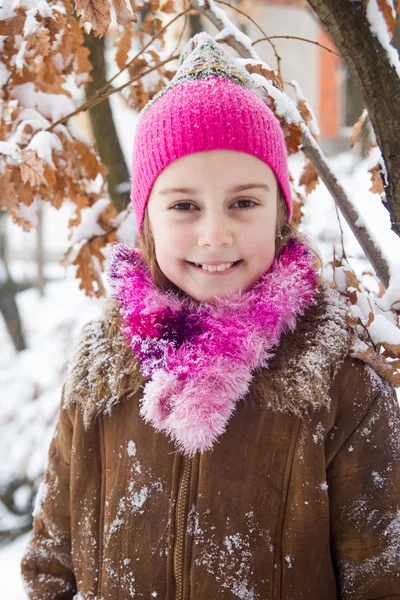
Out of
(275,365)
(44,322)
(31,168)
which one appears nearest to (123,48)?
(31,168)

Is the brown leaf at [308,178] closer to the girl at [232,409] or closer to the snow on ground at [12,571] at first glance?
the girl at [232,409]

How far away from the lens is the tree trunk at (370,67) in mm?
1315

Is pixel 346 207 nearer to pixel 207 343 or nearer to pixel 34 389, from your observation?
pixel 207 343

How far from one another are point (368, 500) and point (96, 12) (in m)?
1.46

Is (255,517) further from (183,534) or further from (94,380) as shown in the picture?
(94,380)

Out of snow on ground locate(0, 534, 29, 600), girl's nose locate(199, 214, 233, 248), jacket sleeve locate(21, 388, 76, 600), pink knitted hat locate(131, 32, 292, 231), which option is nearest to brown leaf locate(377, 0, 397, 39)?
pink knitted hat locate(131, 32, 292, 231)

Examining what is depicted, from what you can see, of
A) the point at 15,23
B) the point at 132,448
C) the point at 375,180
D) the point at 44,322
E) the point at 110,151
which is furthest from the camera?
the point at 44,322

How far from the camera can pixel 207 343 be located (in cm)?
150

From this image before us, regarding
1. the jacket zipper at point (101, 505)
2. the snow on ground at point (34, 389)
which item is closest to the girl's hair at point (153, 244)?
the jacket zipper at point (101, 505)

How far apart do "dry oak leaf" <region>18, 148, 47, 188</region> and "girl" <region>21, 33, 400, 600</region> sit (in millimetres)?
380

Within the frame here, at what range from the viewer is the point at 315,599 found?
4.83ft

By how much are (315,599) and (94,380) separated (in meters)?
0.88

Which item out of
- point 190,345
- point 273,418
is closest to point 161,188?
point 190,345

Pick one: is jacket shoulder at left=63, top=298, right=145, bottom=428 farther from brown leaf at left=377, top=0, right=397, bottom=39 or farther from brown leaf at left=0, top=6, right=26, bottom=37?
brown leaf at left=377, top=0, right=397, bottom=39
